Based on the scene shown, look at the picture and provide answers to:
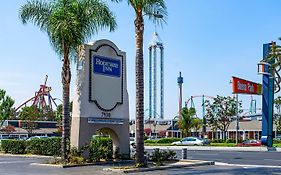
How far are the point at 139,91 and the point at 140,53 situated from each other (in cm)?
172

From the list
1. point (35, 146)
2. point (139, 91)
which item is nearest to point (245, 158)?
point (139, 91)

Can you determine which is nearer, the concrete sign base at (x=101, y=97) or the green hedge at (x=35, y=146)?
the concrete sign base at (x=101, y=97)

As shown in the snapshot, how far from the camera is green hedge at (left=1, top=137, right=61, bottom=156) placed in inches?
1192

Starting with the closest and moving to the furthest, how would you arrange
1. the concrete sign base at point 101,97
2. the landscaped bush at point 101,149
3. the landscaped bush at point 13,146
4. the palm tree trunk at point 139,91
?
1. the palm tree trunk at point 139,91
2. the concrete sign base at point 101,97
3. the landscaped bush at point 101,149
4. the landscaped bush at point 13,146

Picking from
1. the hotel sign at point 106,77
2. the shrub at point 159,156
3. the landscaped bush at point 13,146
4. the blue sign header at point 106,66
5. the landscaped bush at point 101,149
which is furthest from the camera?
the landscaped bush at point 13,146

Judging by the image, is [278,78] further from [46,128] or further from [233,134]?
[46,128]

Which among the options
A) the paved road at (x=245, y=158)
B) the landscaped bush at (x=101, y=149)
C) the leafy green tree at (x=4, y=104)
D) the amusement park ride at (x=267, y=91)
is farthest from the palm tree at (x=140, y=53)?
the leafy green tree at (x=4, y=104)

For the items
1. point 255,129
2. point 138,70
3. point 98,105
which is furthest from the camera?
point 255,129

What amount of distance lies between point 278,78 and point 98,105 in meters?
25.1

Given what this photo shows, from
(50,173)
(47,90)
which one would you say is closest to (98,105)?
(50,173)

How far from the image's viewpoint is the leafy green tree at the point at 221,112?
6600 cm

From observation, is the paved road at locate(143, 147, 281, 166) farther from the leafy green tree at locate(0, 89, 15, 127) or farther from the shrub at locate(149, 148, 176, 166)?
the leafy green tree at locate(0, 89, 15, 127)

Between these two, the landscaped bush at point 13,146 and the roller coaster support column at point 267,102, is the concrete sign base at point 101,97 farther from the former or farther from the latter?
the roller coaster support column at point 267,102

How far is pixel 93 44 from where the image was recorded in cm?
2444
